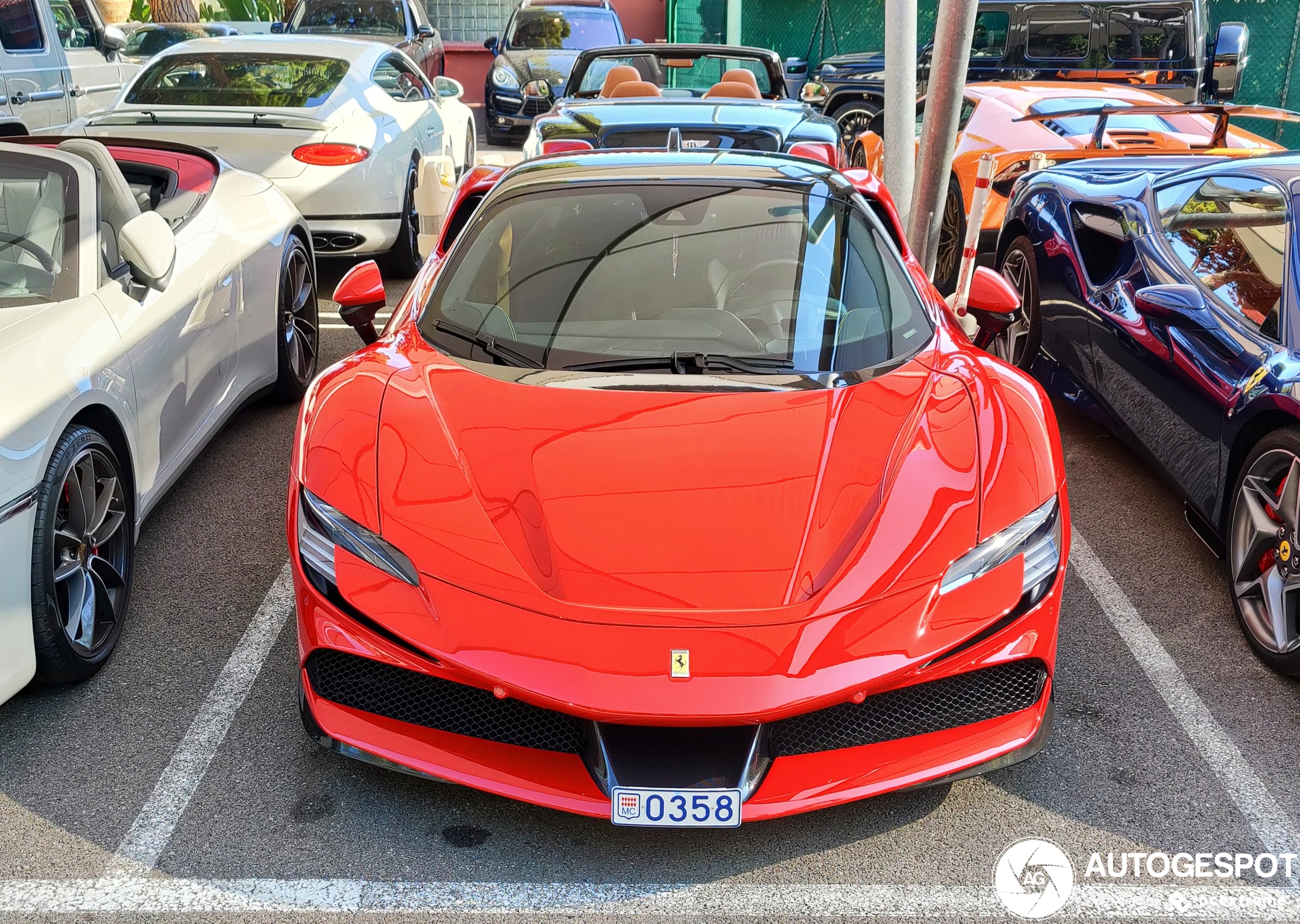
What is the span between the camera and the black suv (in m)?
9.30

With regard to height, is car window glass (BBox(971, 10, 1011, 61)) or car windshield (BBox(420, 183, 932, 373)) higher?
car window glass (BBox(971, 10, 1011, 61))

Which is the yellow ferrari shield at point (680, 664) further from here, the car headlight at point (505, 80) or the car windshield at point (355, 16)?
the car windshield at point (355, 16)

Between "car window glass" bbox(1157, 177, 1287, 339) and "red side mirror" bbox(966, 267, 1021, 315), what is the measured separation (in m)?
0.73

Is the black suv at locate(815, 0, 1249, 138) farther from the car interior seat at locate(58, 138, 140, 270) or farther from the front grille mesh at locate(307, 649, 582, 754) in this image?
the front grille mesh at locate(307, 649, 582, 754)

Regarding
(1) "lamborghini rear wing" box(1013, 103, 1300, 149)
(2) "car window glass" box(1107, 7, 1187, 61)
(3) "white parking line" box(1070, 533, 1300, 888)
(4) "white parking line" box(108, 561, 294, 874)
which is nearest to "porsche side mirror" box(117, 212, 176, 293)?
(4) "white parking line" box(108, 561, 294, 874)

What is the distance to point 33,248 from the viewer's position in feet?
12.3

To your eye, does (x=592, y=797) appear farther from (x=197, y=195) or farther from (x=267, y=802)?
(x=197, y=195)

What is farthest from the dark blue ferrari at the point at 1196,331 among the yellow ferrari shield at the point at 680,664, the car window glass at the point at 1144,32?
the car window glass at the point at 1144,32

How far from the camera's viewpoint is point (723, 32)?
62.9ft

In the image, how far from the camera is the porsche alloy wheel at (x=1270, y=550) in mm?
3318

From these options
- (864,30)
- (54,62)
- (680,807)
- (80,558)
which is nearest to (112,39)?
(54,62)

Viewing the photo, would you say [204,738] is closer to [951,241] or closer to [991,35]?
[951,241]

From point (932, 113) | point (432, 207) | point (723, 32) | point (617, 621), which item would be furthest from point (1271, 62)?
point (617, 621)

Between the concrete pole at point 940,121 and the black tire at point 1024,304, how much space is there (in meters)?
1.06
